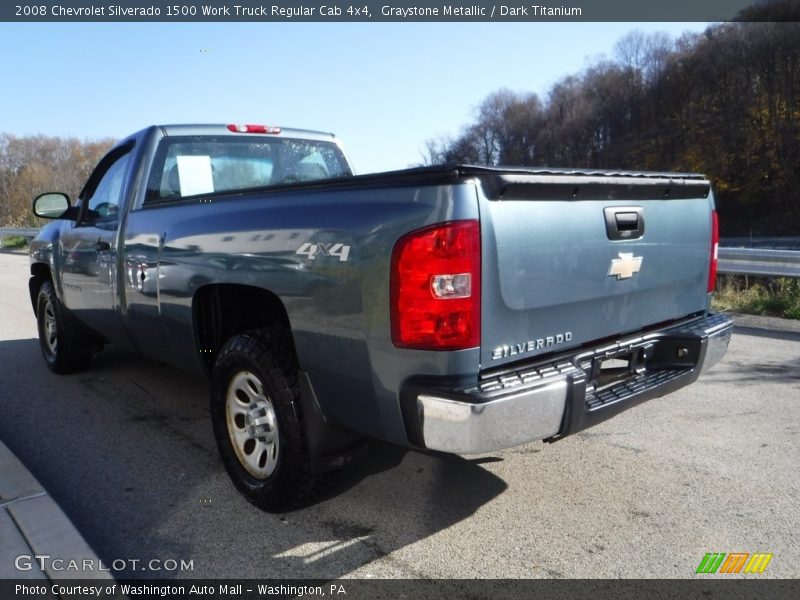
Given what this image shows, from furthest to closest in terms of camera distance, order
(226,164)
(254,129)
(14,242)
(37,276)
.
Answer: (14,242) → (37,276) → (254,129) → (226,164)

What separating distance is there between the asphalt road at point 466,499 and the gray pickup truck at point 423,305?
1.07ft

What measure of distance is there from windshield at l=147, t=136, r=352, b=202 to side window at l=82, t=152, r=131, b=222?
0.36 meters

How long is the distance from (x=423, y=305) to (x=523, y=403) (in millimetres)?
514

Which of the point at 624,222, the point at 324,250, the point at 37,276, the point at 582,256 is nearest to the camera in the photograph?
the point at 324,250

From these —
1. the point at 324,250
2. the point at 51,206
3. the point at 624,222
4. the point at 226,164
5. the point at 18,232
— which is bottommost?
the point at 18,232

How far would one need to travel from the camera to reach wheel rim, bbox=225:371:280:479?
309 centimetres

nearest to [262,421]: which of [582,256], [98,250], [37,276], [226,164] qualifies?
[582,256]

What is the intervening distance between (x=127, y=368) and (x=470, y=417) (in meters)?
4.52

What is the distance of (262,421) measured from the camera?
10.2 feet

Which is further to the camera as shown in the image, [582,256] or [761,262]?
[761,262]

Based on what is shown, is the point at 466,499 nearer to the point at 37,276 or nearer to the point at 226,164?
the point at 226,164

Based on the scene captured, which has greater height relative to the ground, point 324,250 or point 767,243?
point 324,250

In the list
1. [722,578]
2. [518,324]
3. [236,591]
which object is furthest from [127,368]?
[722,578]

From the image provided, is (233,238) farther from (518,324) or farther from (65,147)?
(65,147)
